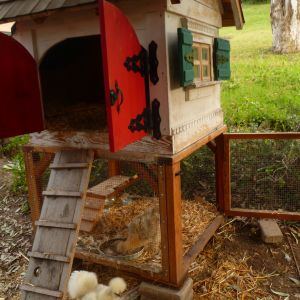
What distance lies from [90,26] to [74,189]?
1309 mm

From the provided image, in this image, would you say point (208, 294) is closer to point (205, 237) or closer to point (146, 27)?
point (205, 237)

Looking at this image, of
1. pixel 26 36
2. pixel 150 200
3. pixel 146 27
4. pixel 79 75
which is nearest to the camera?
pixel 146 27

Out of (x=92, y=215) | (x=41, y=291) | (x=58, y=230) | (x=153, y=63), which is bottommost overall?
(x=41, y=291)

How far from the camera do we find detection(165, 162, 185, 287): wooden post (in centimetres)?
287

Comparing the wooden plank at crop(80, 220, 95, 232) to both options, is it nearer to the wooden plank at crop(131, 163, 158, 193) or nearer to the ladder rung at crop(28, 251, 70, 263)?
the ladder rung at crop(28, 251, 70, 263)

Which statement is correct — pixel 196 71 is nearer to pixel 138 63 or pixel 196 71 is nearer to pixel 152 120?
pixel 152 120

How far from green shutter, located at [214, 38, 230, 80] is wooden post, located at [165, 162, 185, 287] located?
4.17ft

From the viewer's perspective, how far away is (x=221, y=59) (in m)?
3.72

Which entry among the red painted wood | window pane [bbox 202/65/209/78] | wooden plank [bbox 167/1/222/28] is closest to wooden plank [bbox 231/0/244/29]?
wooden plank [bbox 167/1/222/28]

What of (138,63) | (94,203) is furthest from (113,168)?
(138,63)

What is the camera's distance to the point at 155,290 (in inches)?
126

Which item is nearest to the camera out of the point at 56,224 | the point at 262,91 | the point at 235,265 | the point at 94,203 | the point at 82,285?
the point at 82,285

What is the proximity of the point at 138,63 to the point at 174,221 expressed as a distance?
131cm

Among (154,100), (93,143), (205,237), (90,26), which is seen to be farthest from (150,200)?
(90,26)
